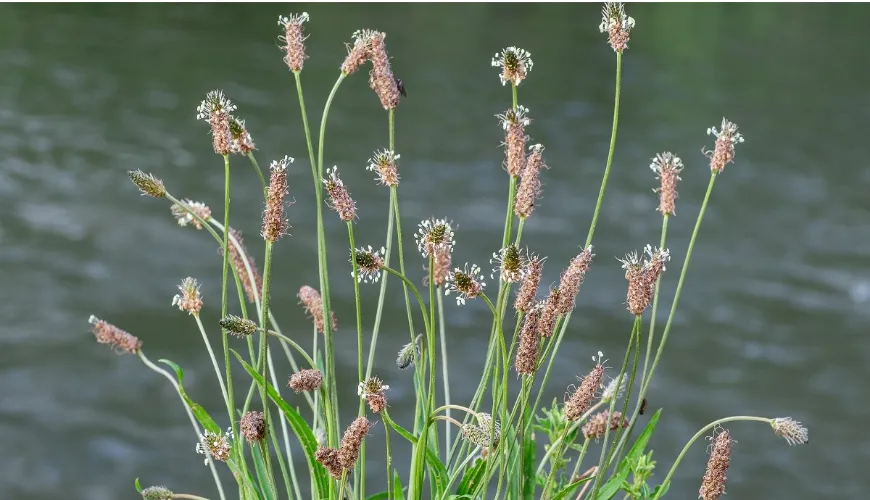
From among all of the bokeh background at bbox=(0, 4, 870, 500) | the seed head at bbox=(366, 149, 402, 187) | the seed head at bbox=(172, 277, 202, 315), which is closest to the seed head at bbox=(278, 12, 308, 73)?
the seed head at bbox=(366, 149, 402, 187)

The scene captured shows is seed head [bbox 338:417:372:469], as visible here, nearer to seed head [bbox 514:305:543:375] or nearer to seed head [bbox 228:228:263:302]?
seed head [bbox 514:305:543:375]

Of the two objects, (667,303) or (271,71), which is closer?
(667,303)

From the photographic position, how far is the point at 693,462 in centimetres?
369

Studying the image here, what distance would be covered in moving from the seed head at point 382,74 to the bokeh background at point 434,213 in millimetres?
2657

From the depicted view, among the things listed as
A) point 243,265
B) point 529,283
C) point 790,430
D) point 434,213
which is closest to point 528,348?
point 529,283

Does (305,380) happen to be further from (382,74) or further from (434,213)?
(434,213)

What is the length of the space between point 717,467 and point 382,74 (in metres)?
0.46

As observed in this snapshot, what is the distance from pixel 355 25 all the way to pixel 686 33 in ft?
10.4

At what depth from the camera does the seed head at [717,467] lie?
88 cm

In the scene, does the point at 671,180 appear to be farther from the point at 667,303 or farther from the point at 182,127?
the point at 182,127

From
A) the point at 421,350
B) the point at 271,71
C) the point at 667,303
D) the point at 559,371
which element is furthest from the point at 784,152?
the point at 421,350

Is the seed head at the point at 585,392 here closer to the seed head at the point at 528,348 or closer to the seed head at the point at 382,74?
the seed head at the point at 528,348

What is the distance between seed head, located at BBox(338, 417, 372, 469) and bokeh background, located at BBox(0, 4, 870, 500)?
8.76 ft

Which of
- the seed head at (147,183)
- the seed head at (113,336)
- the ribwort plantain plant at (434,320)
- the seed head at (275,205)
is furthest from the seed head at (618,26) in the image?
the seed head at (113,336)
